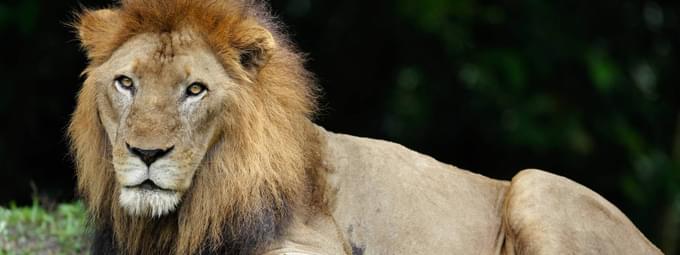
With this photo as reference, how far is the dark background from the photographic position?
1113cm

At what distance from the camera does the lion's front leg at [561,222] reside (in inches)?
232

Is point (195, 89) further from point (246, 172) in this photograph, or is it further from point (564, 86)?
point (564, 86)

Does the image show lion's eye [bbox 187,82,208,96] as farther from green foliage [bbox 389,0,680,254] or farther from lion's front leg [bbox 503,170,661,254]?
green foliage [bbox 389,0,680,254]

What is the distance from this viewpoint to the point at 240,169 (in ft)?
18.3

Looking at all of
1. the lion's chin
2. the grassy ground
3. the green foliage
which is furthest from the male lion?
the green foliage

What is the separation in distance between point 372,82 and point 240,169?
6272 mm

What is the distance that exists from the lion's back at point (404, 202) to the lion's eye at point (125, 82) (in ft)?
3.43

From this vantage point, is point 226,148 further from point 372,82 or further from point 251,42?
point 372,82

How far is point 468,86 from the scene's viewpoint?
38.2 ft

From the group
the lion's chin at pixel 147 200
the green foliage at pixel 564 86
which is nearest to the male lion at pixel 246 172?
the lion's chin at pixel 147 200

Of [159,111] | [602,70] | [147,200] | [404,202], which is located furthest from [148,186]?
[602,70]

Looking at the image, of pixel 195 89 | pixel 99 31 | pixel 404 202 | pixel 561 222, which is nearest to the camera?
pixel 195 89

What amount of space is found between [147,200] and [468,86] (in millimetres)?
6614

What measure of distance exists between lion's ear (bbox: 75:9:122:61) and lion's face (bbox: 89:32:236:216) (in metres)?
0.07
